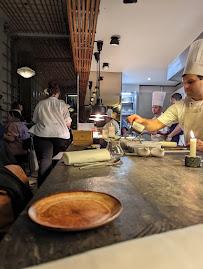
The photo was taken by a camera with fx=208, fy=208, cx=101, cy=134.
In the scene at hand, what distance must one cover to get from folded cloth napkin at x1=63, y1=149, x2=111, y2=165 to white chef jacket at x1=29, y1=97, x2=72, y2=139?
169 cm

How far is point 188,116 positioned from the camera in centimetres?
240

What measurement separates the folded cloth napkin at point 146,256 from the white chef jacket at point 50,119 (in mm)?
2592

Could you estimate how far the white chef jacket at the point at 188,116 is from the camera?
231 centimetres

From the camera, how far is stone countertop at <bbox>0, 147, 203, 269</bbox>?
42cm

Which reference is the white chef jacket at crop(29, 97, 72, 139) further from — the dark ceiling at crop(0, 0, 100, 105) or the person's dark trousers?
the dark ceiling at crop(0, 0, 100, 105)

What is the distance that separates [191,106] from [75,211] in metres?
2.14

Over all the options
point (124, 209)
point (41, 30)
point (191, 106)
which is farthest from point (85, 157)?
point (41, 30)

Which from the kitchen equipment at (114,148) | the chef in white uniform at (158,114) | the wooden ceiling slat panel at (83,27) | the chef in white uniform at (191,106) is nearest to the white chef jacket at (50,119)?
the wooden ceiling slat panel at (83,27)

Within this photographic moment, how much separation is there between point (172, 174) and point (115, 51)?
4.24m

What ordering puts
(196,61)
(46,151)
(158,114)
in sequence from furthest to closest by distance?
1. (158,114)
2. (46,151)
3. (196,61)

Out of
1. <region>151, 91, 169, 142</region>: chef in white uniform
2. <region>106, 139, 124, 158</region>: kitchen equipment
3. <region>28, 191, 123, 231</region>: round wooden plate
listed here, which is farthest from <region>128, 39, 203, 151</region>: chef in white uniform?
<region>151, 91, 169, 142</region>: chef in white uniform

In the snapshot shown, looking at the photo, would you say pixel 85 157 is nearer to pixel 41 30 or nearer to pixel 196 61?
pixel 196 61

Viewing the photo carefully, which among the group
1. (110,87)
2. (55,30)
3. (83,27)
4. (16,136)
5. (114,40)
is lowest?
(16,136)

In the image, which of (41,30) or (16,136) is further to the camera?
(41,30)
